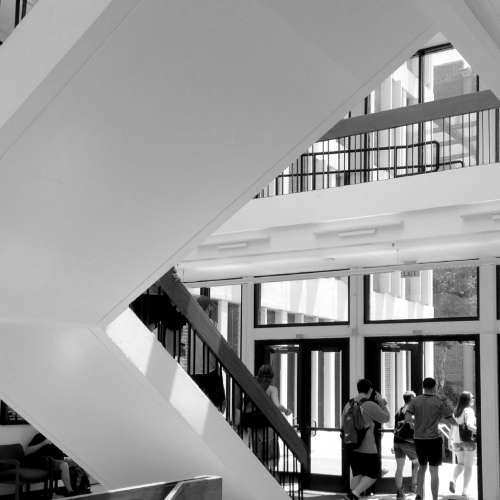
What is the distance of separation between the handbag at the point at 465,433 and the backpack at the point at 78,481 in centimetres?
515

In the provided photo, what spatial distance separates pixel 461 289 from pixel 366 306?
155 centimetres

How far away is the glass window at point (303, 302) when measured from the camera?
1195 centimetres

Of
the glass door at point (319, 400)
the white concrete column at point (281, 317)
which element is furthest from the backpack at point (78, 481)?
the white concrete column at point (281, 317)

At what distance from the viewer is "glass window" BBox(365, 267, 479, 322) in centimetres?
1068

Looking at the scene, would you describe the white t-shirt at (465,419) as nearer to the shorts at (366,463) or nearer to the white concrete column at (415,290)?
the shorts at (366,463)

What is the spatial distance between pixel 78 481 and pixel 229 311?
13.9 ft

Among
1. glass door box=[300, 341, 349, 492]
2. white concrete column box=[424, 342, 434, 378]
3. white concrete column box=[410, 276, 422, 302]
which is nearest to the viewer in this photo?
white concrete column box=[424, 342, 434, 378]

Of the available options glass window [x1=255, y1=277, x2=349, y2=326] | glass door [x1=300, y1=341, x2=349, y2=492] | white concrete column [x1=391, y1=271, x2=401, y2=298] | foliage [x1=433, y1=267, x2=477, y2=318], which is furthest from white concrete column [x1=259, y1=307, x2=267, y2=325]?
foliage [x1=433, y1=267, x2=477, y2=318]

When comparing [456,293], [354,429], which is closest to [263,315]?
[456,293]

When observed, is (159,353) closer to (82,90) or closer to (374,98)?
(82,90)

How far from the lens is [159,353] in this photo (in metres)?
4.48

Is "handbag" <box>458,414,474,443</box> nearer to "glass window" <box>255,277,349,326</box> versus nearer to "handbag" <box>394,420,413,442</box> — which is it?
"handbag" <box>394,420,413,442</box>

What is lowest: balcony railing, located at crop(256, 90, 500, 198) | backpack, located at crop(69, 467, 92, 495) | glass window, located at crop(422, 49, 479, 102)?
backpack, located at crop(69, 467, 92, 495)

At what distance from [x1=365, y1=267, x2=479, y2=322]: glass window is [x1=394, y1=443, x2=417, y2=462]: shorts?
196 cm
